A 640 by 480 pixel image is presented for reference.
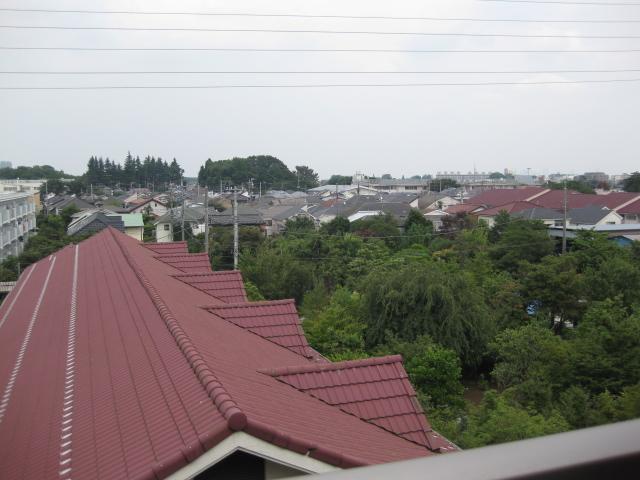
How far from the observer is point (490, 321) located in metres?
11.0

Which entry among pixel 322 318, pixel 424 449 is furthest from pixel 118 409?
pixel 322 318

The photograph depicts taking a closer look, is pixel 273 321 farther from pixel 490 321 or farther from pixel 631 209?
pixel 631 209

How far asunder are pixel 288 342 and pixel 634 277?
9.43m

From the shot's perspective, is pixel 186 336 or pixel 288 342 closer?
pixel 186 336

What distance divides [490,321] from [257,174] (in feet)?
133

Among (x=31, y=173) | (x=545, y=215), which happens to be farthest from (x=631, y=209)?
(x=31, y=173)

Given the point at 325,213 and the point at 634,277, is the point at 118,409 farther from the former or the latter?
the point at 325,213

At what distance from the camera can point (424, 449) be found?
341 centimetres

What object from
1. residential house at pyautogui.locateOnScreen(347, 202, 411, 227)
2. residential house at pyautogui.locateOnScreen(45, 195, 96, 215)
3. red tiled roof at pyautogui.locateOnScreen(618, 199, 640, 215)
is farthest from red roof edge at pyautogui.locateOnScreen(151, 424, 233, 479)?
residential house at pyautogui.locateOnScreen(45, 195, 96, 215)

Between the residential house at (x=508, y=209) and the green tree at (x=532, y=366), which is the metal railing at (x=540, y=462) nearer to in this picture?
the green tree at (x=532, y=366)

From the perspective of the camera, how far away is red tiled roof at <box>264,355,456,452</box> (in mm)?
3561

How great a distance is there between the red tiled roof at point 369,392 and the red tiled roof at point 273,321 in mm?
1357

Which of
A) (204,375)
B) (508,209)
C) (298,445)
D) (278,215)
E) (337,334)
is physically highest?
(204,375)

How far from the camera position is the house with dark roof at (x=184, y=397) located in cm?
234
